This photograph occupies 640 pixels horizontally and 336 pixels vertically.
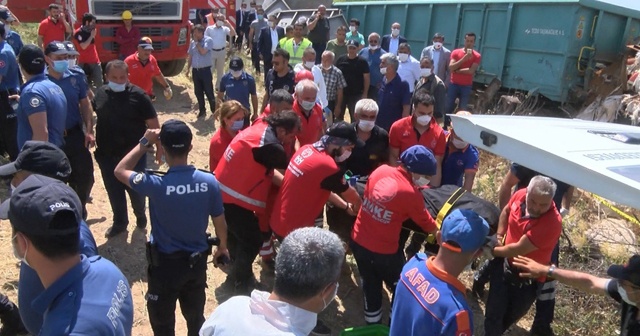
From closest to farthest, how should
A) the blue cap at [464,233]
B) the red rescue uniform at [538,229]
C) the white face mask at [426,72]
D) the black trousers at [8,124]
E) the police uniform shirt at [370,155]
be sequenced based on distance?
the blue cap at [464,233] < the red rescue uniform at [538,229] < the police uniform shirt at [370,155] < the black trousers at [8,124] < the white face mask at [426,72]

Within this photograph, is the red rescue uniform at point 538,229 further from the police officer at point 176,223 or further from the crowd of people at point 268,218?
the police officer at point 176,223

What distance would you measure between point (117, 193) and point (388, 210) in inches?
113

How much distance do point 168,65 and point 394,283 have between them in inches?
350

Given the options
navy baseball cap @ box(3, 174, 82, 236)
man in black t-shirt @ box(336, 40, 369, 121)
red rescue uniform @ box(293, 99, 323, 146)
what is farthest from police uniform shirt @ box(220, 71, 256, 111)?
navy baseball cap @ box(3, 174, 82, 236)

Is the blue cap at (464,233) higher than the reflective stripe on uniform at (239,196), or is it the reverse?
the blue cap at (464,233)

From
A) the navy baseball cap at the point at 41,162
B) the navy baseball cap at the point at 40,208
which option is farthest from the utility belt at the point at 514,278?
the navy baseball cap at the point at 40,208

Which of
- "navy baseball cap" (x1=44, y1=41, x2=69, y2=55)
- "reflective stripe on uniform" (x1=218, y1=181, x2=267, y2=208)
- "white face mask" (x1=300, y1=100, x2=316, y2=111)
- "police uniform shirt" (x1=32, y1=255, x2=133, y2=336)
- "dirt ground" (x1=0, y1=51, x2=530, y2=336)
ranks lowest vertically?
"dirt ground" (x1=0, y1=51, x2=530, y2=336)

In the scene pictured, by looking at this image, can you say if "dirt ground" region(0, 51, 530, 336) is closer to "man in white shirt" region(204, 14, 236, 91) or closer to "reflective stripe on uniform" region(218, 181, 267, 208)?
"reflective stripe on uniform" region(218, 181, 267, 208)

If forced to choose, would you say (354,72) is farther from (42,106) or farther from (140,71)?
(42,106)

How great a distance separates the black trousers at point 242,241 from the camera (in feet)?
15.2

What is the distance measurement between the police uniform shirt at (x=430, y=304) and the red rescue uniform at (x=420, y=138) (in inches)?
108

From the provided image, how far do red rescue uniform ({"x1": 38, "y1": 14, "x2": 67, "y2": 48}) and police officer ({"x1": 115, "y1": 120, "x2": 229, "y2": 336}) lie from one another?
701 cm

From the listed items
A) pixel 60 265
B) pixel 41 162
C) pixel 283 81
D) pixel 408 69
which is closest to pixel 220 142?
pixel 41 162

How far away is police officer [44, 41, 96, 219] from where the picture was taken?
518 cm
